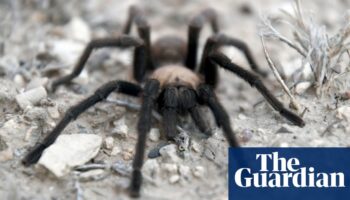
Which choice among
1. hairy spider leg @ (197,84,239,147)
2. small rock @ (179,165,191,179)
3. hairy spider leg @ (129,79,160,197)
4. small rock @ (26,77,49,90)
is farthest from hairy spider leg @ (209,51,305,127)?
small rock @ (26,77,49,90)

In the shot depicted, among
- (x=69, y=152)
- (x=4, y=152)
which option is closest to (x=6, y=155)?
(x=4, y=152)

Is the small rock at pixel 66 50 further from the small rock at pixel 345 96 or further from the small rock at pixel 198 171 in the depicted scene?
the small rock at pixel 345 96

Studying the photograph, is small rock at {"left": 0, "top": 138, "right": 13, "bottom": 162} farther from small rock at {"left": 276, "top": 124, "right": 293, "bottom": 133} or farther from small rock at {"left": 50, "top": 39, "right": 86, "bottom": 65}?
small rock at {"left": 276, "top": 124, "right": 293, "bottom": 133}

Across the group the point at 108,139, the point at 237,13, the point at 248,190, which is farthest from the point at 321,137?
the point at 237,13

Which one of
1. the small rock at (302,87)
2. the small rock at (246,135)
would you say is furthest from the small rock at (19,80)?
the small rock at (302,87)

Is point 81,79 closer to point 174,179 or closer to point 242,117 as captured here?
point 242,117
